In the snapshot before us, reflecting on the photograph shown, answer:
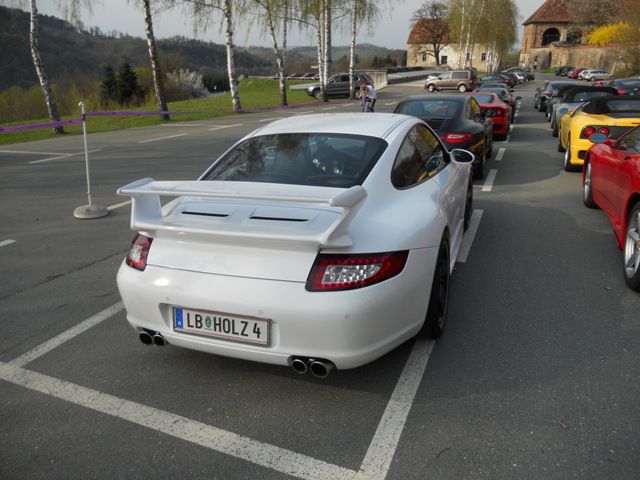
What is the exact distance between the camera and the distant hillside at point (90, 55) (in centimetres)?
6669

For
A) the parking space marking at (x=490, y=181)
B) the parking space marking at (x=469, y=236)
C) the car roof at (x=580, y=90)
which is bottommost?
the parking space marking at (x=469, y=236)

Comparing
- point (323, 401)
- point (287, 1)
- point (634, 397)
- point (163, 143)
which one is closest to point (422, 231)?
point (323, 401)

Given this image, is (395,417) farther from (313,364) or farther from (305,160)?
(305,160)

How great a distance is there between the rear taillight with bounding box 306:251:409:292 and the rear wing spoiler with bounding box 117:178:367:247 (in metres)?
0.12

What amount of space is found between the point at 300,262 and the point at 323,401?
0.88 metres

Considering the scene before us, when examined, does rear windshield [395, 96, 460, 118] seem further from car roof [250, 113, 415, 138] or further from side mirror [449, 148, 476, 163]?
car roof [250, 113, 415, 138]

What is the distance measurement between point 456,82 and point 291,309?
3928 cm

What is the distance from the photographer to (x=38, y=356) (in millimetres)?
3531

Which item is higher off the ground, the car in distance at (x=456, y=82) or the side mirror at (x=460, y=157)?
the car in distance at (x=456, y=82)

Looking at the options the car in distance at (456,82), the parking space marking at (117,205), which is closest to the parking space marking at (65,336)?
the parking space marking at (117,205)

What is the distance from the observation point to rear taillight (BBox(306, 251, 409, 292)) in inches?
104

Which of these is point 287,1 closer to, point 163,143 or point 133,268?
point 163,143

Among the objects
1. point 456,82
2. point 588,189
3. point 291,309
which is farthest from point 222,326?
point 456,82

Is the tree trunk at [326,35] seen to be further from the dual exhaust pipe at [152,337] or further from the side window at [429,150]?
the dual exhaust pipe at [152,337]
